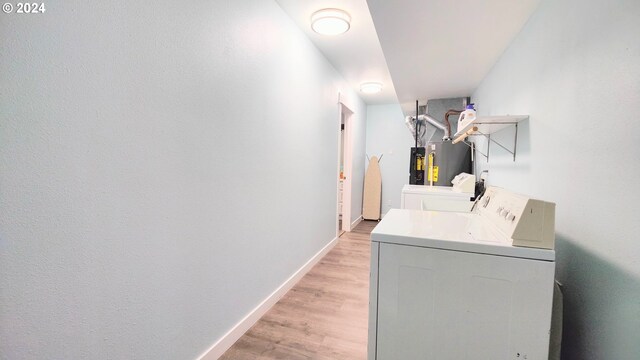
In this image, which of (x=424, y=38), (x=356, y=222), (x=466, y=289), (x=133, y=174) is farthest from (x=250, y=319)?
(x=356, y=222)

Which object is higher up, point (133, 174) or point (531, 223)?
point (133, 174)

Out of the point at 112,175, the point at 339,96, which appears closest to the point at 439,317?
the point at 112,175

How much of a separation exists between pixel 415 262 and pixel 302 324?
1297 mm

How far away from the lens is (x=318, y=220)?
3207 mm

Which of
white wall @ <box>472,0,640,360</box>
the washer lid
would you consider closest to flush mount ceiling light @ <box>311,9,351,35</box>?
white wall @ <box>472,0,640,360</box>

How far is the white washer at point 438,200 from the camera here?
1848 millimetres

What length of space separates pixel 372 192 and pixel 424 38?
3.82 metres

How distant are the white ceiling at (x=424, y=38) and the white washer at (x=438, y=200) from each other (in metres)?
1.14

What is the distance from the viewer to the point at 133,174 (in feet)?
3.50

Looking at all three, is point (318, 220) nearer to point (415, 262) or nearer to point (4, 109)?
point (415, 262)

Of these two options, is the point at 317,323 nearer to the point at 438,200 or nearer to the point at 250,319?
the point at 250,319

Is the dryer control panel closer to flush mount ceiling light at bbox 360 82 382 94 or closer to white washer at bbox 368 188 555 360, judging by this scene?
white washer at bbox 368 188 555 360

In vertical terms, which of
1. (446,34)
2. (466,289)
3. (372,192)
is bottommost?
(372,192)

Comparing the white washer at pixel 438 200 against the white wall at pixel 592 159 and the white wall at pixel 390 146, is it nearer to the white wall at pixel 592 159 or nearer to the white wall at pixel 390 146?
the white wall at pixel 592 159
